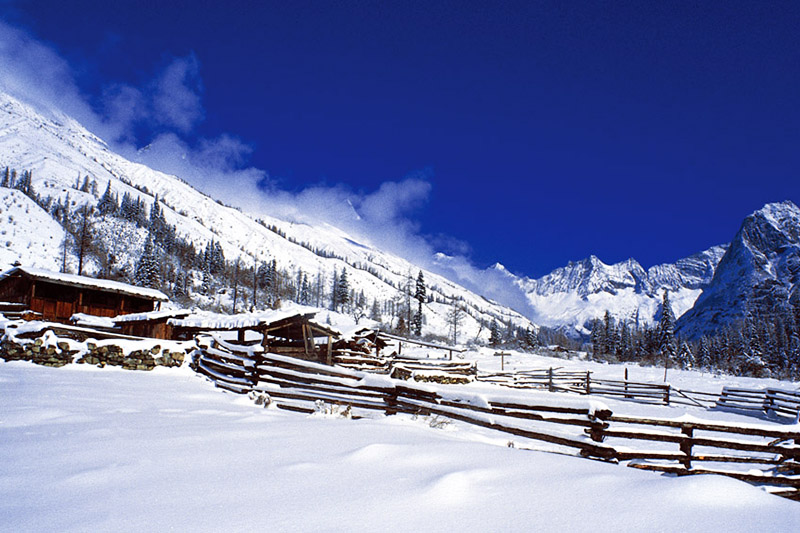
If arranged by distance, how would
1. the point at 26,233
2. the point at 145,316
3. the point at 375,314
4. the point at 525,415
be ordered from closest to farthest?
the point at 525,415, the point at 145,316, the point at 26,233, the point at 375,314

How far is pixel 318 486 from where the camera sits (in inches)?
147

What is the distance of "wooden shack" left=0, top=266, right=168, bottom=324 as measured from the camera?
26.6 meters

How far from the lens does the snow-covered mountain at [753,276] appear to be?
112875 mm

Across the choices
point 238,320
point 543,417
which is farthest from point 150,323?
point 543,417

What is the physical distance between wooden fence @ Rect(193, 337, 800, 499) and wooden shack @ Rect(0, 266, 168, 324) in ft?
75.2

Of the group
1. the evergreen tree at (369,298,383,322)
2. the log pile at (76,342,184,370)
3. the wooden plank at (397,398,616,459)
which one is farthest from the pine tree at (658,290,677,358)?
the log pile at (76,342,184,370)

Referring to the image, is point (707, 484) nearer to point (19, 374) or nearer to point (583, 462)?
point (583, 462)

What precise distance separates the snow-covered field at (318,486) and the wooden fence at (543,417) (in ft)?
4.24

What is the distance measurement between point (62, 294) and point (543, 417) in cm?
3439

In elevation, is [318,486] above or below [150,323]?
above

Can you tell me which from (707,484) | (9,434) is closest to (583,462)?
(707,484)

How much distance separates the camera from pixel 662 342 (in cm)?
7175

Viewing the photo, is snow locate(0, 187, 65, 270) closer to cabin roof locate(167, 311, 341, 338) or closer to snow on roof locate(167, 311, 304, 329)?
snow on roof locate(167, 311, 304, 329)

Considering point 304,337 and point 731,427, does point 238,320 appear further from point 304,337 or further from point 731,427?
point 731,427
